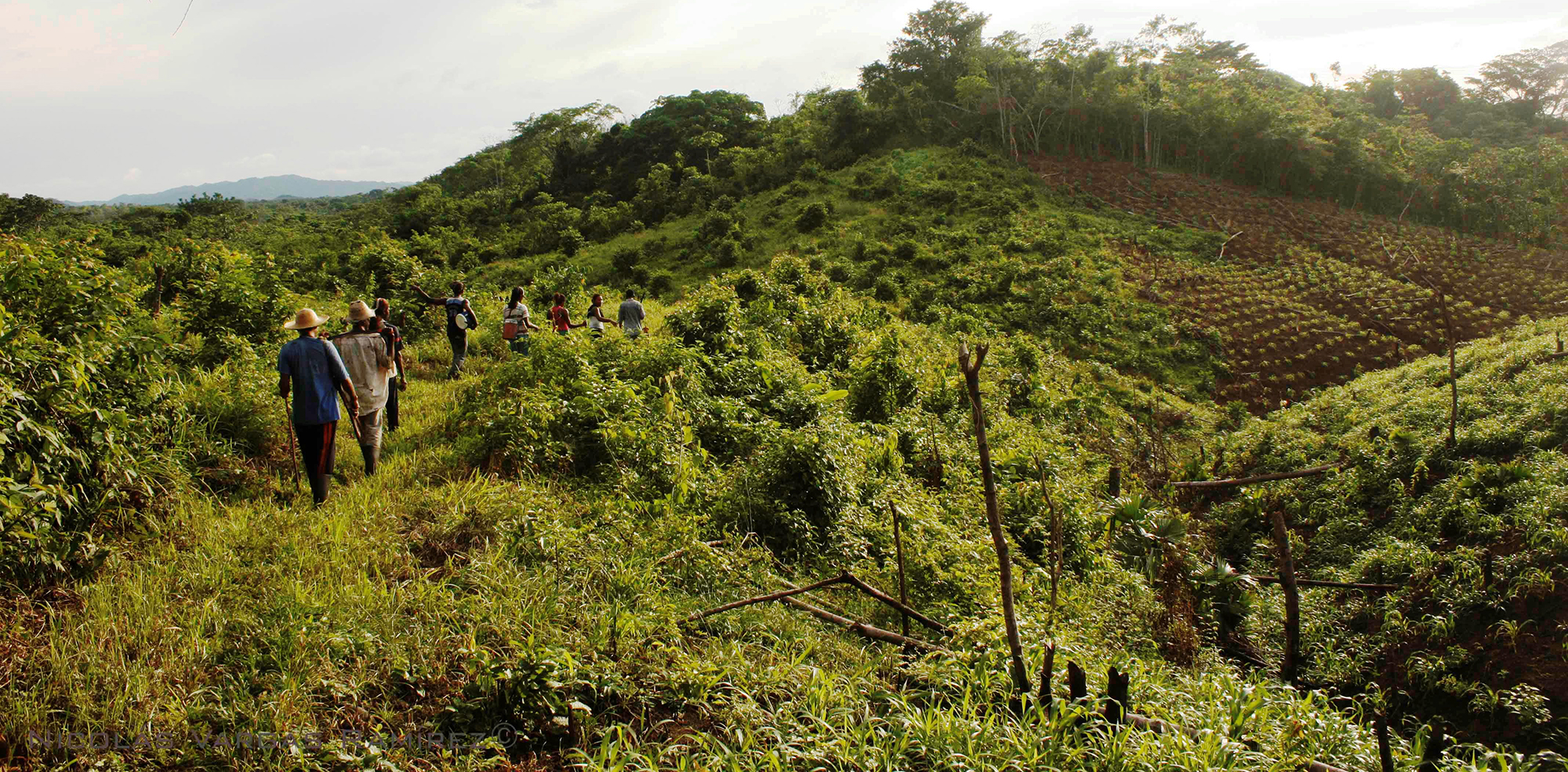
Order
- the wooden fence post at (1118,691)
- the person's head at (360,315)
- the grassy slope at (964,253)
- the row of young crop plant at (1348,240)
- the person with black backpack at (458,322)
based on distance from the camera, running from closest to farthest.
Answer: the wooden fence post at (1118,691) → the person's head at (360,315) → the person with black backpack at (458,322) → the grassy slope at (964,253) → the row of young crop plant at (1348,240)

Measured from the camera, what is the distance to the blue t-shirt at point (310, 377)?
526 cm

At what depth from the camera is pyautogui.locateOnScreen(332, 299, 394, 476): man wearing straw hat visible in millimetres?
6082

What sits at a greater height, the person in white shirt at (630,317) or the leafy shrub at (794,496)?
the person in white shirt at (630,317)

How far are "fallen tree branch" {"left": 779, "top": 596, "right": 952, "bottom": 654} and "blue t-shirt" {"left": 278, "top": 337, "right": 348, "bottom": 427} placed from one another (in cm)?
346

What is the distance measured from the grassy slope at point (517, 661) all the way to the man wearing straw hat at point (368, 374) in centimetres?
62

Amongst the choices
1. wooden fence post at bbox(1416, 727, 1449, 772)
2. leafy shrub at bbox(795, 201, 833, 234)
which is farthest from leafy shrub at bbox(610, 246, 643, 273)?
wooden fence post at bbox(1416, 727, 1449, 772)

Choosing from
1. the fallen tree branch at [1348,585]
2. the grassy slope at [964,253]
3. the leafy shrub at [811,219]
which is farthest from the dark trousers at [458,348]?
the leafy shrub at [811,219]

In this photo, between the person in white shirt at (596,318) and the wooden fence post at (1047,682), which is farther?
the person in white shirt at (596,318)

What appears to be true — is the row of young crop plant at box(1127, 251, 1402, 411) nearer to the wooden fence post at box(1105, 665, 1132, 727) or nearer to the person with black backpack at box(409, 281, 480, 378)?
the wooden fence post at box(1105, 665, 1132, 727)

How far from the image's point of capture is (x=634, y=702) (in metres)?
3.79

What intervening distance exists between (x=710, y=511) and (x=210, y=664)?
3.55 metres

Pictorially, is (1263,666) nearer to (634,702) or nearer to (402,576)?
(634,702)

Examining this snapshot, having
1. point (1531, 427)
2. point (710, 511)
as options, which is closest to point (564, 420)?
point (710, 511)

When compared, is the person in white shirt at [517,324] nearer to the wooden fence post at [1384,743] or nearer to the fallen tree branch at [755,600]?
the fallen tree branch at [755,600]
